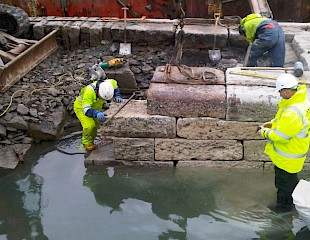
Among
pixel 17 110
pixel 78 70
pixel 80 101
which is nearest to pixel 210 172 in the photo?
pixel 80 101

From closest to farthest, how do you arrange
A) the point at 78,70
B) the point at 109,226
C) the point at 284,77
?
the point at 284,77, the point at 109,226, the point at 78,70

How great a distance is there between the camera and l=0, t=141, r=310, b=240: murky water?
17.1 ft

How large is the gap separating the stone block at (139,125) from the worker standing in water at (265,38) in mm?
2791

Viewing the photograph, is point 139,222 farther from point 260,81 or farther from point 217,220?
point 260,81

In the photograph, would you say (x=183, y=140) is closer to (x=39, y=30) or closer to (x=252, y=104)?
(x=252, y=104)

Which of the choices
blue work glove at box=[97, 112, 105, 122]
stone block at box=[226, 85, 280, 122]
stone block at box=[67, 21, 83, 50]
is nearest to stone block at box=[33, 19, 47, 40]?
stone block at box=[67, 21, 83, 50]

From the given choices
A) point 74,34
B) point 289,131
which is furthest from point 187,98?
point 74,34

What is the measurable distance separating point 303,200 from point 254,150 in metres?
1.58

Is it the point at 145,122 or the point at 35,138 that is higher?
the point at 145,122

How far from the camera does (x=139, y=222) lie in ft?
17.7

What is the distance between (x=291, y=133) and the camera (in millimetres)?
4699

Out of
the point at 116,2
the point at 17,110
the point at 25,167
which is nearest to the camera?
the point at 25,167

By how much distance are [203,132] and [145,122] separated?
0.88 meters

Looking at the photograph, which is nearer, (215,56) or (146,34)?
(215,56)
